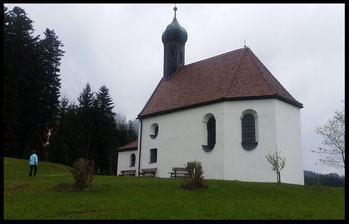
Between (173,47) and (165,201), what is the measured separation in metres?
20.9

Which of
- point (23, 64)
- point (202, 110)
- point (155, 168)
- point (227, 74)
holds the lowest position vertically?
point (155, 168)

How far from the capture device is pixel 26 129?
126 ft

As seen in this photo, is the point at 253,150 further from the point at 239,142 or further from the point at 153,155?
the point at 153,155

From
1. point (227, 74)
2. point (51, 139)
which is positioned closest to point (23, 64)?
point (51, 139)

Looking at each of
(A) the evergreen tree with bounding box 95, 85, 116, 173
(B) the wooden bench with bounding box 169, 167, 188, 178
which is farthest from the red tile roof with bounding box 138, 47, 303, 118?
(A) the evergreen tree with bounding box 95, 85, 116, 173

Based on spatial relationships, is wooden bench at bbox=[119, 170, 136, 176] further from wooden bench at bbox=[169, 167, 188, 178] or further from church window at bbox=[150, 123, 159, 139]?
wooden bench at bbox=[169, 167, 188, 178]

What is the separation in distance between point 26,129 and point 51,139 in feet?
26.0

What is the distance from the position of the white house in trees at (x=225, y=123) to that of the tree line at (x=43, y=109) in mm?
9707

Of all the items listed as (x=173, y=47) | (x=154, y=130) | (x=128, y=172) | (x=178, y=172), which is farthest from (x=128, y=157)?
(x=173, y=47)

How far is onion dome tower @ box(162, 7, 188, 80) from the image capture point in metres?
32.5

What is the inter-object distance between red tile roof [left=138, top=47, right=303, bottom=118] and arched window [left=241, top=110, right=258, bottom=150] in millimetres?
1155

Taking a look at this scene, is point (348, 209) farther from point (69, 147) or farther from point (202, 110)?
point (69, 147)

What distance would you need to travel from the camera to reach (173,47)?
33.0 meters

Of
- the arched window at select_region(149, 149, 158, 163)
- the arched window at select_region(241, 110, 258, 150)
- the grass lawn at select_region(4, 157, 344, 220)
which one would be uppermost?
the arched window at select_region(241, 110, 258, 150)
